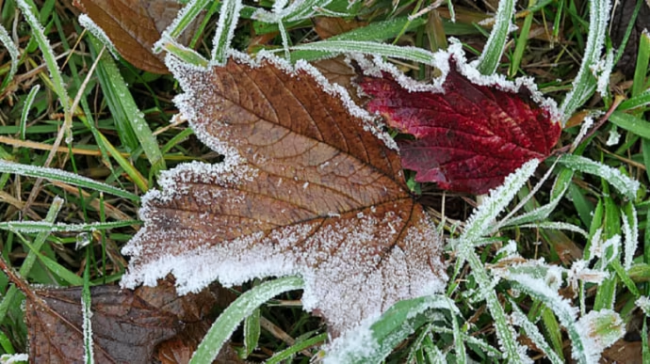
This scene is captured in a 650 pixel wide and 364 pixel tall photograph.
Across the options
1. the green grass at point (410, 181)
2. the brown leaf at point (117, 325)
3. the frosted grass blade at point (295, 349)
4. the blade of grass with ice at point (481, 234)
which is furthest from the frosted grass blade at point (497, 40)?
the brown leaf at point (117, 325)

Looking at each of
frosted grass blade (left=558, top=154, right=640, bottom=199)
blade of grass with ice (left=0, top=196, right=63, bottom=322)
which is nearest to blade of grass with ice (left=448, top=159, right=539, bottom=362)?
frosted grass blade (left=558, top=154, right=640, bottom=199)

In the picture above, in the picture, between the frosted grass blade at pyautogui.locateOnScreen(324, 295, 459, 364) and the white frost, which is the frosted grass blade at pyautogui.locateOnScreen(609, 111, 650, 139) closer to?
the frosted grass blade at pyautogui.locateOnScreen(324, 295, 459, 364)

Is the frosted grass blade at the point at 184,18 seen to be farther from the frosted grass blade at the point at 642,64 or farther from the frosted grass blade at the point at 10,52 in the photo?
the frosted grass blade at the point at 642,64

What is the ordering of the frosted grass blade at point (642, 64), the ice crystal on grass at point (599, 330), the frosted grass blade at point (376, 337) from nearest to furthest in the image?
the frosted grass blade at point (376, 337)
the ice crystal on grass at point (599, 330)
the frosted grass blade at point (642, 64)

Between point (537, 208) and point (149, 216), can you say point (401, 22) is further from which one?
point (149, 216)

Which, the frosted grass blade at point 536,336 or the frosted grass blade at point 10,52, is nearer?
the frosted grass blade at point 536,336

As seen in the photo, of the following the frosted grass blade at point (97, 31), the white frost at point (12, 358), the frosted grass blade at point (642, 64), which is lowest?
the white frost at point (12, 358)

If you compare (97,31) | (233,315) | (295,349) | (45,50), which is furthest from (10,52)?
(295,349)
